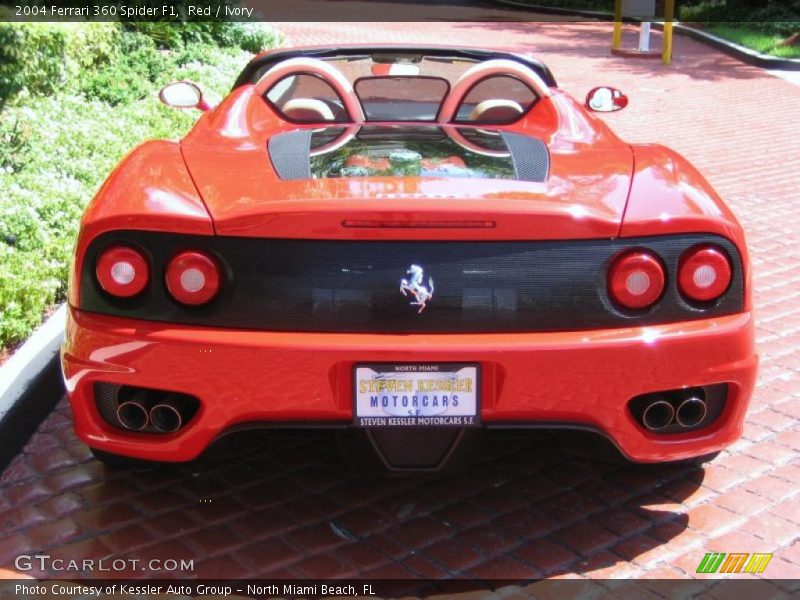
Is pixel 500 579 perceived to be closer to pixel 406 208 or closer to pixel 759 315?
pixel 406 208

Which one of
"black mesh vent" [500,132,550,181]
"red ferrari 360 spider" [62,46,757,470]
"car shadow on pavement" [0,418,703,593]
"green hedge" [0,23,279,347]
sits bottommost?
"car shadow on pavement" [0,418,703,593]

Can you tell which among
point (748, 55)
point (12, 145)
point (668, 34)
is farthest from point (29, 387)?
point (748, 55)

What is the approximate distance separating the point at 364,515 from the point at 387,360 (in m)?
0.73

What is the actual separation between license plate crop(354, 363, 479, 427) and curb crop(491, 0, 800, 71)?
14.8 metres

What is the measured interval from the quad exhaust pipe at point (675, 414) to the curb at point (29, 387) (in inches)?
84.3

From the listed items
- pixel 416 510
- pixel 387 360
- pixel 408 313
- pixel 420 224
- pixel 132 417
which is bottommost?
pixel 416 510

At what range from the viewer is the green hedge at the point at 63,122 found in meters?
5.00

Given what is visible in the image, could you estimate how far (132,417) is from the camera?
3066mm

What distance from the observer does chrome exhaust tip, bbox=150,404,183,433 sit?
3.02m

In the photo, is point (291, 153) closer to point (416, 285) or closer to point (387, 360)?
point (416, 285)

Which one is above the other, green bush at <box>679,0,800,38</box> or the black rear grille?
the black rear grille

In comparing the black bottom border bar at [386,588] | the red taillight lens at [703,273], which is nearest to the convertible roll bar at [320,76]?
the red taillight lens at [703,273]

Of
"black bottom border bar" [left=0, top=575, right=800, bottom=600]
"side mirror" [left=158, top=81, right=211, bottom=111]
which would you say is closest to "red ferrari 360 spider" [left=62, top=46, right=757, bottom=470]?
"black bottom border bar" [left=0, top=575, right=800, bottom=600]

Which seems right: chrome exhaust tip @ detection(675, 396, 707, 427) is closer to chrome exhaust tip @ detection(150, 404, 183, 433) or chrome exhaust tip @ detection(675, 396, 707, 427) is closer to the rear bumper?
the rear bumper
